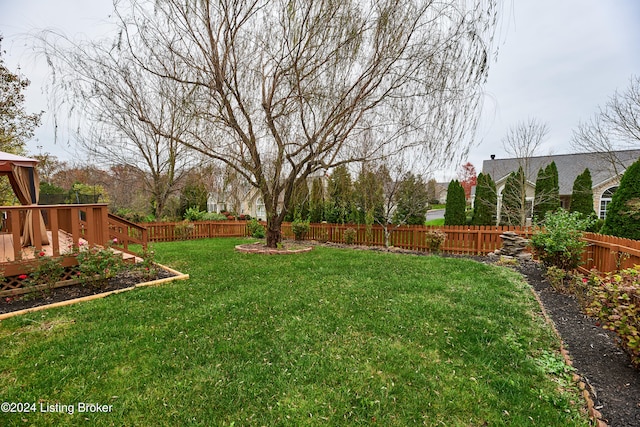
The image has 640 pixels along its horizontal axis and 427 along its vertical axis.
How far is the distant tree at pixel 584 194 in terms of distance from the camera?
525 inches

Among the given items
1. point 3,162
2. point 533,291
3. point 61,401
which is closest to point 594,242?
point 533,291

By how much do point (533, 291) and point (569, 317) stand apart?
112 cm

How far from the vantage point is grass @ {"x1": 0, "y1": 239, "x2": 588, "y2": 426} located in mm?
1859

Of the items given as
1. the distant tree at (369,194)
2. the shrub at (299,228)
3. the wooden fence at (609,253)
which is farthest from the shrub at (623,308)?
the shrub at (299,228)

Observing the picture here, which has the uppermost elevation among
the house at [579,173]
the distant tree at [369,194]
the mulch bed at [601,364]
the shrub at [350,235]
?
the house at [579,173]

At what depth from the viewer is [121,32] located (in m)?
5.24

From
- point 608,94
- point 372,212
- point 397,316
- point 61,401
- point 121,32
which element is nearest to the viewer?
point 61,401

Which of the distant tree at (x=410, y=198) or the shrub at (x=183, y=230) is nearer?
the distant tree at (x=410, y=198)

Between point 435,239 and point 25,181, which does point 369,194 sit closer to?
point 435,239

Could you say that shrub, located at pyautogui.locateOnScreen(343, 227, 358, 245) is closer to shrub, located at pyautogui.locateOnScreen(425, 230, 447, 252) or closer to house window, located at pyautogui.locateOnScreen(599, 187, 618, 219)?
shrub, located at pyautogui.locateOnScreen(425, 230, 447, 252)

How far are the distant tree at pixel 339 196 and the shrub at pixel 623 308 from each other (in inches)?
249

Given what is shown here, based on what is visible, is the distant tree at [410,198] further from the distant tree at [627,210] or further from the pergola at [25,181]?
the pergola at [25,181]

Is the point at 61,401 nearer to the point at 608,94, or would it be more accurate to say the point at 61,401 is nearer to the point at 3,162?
the point at 3,162

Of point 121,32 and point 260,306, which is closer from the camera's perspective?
point 260,306
